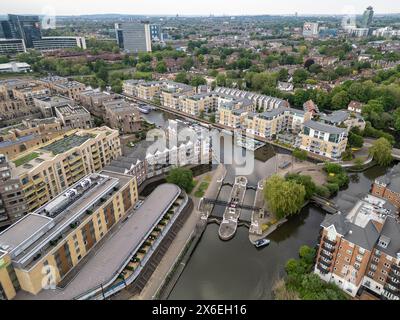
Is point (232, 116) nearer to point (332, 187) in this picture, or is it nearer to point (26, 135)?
point (332, 187)

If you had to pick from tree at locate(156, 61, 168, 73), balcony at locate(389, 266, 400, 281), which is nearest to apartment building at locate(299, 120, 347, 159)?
balcony at locate(389, 266, 400, 281)

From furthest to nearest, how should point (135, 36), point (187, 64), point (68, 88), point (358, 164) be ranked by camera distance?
1. point (135, 36)
2. point (187, 64)
3. point (68, 88)
4. point (358, 164)

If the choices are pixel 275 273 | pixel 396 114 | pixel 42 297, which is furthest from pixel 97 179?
pixel 396 114

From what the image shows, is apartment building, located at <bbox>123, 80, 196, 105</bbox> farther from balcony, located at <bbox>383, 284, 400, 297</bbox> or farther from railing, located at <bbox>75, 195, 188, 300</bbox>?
balcony, located at <bbox>383, 284, 400, 297</bbox>

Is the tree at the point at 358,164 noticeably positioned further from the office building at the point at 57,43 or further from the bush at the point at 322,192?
the office building at the point at 57,43

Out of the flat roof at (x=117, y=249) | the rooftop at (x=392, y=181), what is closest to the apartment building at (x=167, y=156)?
the flat roof at (x=117, y=249)

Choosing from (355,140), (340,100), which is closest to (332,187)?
(355,140)

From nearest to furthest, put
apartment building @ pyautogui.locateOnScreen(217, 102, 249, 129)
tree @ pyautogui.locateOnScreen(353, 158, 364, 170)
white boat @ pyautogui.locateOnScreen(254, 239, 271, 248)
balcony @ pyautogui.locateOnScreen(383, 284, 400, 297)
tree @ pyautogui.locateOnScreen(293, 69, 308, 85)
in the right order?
balcony @ pyautogui.locateOnScreen(383, 284, 400, 297), white boat @ pyautogui.locateOnScreen(254, 239, 271, 248), tree @ pyautogui.locateOnScreen(353, 158, 364, 170), apartment building @ pyautogui.locateOnScreen(217, 102, 249, 129), tree @ pyautogui.locateOnScreen(293, 69, 308, 85)
